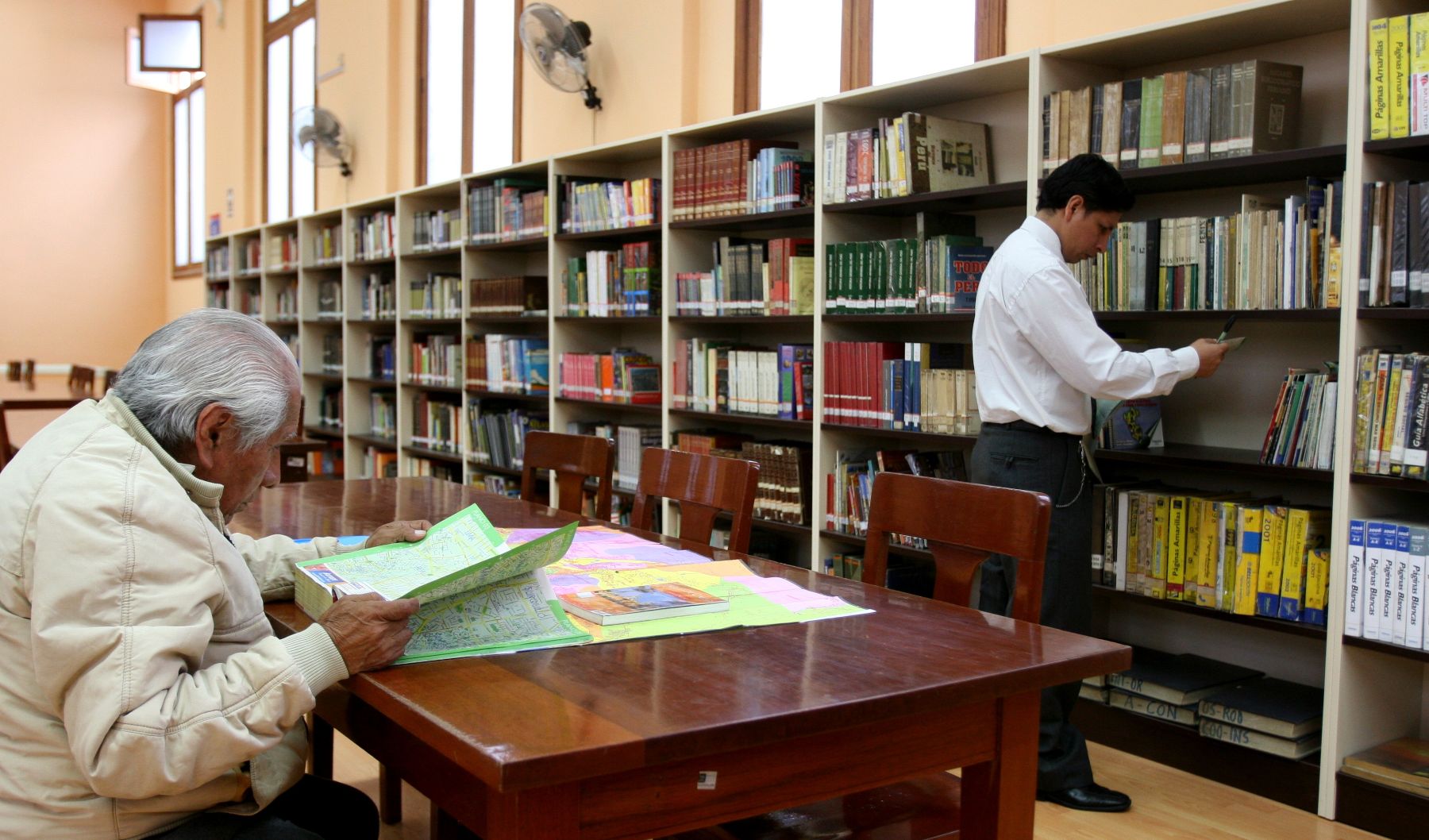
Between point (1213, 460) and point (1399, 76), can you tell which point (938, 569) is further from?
point (1399, 76)

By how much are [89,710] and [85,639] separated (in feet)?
0.23

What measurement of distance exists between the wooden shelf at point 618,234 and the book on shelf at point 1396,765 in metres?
3.03

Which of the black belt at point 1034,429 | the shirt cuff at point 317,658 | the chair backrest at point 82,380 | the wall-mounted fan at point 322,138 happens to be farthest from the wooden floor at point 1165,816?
the chair backrest at point 82,380

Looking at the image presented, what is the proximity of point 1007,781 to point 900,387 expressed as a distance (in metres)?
2.34

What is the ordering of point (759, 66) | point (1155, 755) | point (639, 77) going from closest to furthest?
point (1155, 755)
point (759, 66)
point (639, 77)

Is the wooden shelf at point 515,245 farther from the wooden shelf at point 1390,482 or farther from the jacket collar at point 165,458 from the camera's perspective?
the jacket collar at point 165,458

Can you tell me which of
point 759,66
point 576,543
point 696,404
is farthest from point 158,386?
point 759,66

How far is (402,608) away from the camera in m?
1.38

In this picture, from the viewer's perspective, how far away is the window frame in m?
11.1

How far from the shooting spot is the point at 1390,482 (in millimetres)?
2664

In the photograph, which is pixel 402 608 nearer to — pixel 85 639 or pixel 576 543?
pixel 85 639

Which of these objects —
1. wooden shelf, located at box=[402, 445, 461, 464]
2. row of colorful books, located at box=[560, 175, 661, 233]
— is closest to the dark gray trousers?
row of colorful books, located at box=[560, 175, 661, 233]

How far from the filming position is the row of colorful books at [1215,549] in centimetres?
290

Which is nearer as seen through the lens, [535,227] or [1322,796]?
[1322,796]
